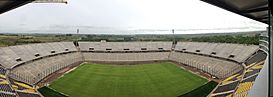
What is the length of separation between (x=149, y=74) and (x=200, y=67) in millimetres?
2387

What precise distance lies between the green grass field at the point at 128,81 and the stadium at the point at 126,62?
0.12 ft

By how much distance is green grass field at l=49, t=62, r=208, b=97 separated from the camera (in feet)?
26.6

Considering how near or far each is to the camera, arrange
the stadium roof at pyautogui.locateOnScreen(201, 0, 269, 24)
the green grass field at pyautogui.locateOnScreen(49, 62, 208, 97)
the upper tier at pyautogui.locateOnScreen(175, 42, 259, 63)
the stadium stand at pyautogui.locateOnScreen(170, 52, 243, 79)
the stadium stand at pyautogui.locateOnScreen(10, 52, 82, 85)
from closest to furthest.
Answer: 1. the stadium roof at pyautogui.locateOnScreen(201, 0, 269, 24)
2. the green grass field at pyautogui.locateOnScreen(49, 62, 208, 97)
3. the stadium stand at pyautogui.locateOnScreen(10, 52, 82, 85)
4. the stadium stand at pyautogui.locateOnScreen(170, 52, 243, 79)
5. the upper tier at pyautogui.locateOnScreen(175, 42, 259, 63)

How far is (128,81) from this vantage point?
9086mm

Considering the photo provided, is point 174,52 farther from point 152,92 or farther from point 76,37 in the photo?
point 76,37

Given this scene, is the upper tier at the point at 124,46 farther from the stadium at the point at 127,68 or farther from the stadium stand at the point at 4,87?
the stadium stand at the point at 4,87

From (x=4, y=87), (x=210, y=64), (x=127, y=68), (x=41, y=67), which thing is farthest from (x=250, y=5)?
(x=41, y=67)

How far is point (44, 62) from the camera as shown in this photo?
959 centimetres

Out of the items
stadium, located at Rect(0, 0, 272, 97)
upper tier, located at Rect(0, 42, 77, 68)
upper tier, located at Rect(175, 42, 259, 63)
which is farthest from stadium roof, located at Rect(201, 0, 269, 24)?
upper tier, located at Rect(0, 42, 77, 68)

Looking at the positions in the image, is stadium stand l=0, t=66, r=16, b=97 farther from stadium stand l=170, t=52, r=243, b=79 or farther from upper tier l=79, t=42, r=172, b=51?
stadium stand l=170, t=52, r=243, b=79

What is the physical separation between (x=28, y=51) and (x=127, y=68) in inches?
184

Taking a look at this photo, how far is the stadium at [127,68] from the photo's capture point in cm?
791

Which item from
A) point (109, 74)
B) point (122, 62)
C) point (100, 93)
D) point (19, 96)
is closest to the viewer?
point (19, 96)

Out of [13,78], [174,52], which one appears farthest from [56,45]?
[174,52]
